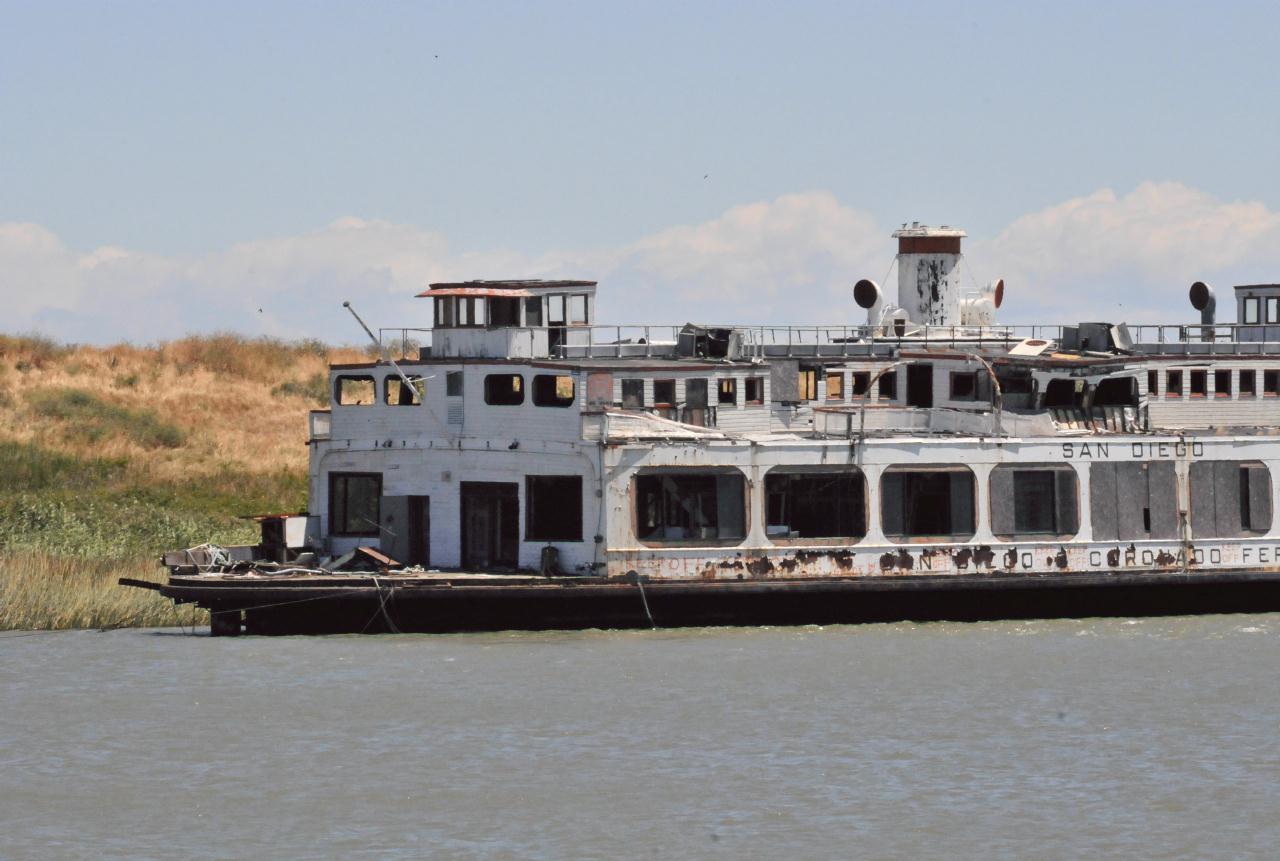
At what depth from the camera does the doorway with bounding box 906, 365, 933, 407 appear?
4403cm

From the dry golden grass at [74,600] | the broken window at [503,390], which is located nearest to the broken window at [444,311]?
the broken window at [503,390]

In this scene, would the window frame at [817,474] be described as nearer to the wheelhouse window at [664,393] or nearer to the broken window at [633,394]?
the wheelhouse window at [664,393]

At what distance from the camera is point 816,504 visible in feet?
126

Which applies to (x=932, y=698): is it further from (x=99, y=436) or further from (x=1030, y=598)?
(x=99, y=436)

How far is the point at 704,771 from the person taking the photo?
28.2m

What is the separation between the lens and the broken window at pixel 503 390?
38344mm

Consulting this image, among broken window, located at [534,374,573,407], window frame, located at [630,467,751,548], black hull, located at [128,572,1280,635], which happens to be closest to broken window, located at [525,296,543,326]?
broken window, located at [534,374,573,407]

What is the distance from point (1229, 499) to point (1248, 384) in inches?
232

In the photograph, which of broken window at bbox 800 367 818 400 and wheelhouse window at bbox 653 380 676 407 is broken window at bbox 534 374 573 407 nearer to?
wheelhouse window at bbox 653 380 676 407

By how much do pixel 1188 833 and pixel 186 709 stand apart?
44.2ft

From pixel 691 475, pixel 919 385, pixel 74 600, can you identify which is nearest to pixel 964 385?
pixel 919 385

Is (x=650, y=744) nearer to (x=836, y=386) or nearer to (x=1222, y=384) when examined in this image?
(x=836, y=386)

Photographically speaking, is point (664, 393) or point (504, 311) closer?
point (504, 311)

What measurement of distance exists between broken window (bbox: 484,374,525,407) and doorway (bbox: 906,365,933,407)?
363 inches
